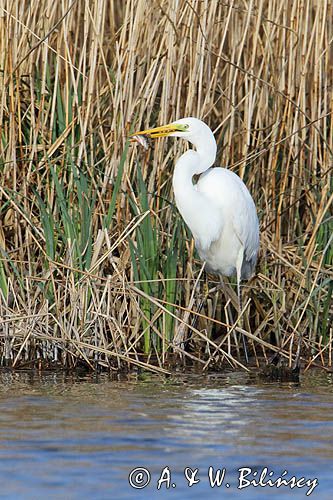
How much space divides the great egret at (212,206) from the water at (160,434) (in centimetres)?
81

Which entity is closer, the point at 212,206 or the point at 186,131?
the point at 186,131

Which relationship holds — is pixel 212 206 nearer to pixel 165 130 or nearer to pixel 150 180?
pixel 150 180

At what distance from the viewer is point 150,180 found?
544 centimetres

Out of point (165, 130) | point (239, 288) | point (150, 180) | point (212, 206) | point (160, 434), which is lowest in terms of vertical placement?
point (160, 434)

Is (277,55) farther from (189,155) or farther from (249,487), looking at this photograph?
(249,487)

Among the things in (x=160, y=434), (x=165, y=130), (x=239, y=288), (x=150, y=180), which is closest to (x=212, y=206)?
(x=150, y=180)

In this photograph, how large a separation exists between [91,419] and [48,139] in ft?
6.32

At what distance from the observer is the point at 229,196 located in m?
5.34

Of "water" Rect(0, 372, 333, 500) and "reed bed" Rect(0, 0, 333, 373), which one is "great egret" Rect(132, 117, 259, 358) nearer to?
"reed bed" Rect(0, 0, 333, 373)

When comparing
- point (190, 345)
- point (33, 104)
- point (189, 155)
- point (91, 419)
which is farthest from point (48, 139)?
point (91, 419)

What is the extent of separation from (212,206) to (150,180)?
35 cm

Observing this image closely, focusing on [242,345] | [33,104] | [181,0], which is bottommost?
[242,345]

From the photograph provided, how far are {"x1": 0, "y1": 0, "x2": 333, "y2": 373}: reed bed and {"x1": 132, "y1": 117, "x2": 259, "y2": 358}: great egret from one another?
0.42 feet

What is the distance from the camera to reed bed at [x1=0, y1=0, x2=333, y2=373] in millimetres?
5031
